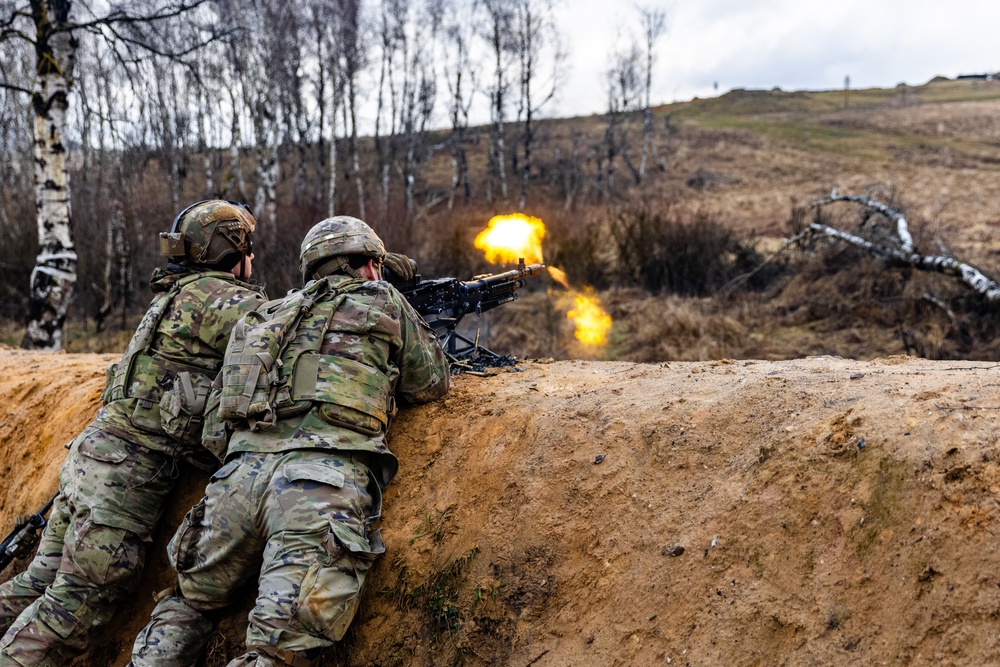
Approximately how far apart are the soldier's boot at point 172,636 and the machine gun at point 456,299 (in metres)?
2.15

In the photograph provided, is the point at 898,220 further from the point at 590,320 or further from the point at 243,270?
the point at 243,270

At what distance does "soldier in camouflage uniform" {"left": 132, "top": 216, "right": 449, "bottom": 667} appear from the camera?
9.09 feet

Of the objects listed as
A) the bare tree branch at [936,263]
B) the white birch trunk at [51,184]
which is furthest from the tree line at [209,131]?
the bare tree branch at [936,263]

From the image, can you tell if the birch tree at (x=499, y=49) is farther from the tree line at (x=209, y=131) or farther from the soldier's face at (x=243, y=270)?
the soldier's face at (x=243, y=270)

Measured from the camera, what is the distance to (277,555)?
9.18 ft

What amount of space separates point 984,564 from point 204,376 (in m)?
3.54

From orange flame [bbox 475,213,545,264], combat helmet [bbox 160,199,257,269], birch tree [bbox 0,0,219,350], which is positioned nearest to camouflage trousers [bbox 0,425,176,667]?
combat helmet [bbox 160,199,257,269]

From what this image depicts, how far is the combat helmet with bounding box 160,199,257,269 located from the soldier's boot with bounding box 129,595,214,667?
182 cm

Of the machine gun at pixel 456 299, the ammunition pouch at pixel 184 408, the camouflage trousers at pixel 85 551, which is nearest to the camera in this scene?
the camouflage trousers at pixel 85 551

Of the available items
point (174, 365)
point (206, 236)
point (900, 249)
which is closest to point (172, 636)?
point (174, 365)

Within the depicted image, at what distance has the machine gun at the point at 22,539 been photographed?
4051 mm

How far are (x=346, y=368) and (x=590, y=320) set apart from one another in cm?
867

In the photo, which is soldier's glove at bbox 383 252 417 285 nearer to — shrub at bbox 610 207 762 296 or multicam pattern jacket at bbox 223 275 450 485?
multicam pattern jacket at bbox 223 275 450 485

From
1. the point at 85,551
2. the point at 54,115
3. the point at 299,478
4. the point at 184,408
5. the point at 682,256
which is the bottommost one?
the point at 85,551
